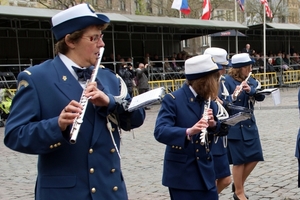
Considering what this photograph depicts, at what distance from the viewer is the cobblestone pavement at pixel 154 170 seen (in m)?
6.21

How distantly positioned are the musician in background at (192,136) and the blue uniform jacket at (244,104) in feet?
5.99

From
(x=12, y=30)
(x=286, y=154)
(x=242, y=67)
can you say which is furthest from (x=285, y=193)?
(x=12, y=30)

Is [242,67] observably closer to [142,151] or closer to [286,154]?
[286,154]

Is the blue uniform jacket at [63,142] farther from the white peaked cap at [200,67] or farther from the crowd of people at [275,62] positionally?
the crowd of people at [275,62]

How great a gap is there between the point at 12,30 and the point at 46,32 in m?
1.89

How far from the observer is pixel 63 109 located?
237cm

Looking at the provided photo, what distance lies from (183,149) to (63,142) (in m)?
1.73

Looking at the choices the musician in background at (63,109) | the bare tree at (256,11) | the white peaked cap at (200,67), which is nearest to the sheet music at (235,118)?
the white peaked cap at (200,67)

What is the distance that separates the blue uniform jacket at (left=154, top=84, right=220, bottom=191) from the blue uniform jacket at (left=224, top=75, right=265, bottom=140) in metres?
1.87

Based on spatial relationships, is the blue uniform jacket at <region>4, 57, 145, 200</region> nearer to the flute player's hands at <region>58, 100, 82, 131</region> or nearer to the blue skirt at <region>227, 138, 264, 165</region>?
the flute player's hands at <region>58, 100, 82, 131</region>

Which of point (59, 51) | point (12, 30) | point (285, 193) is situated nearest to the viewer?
point (59, 51)

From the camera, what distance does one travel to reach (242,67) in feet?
19.8

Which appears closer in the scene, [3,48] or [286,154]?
[286,154]

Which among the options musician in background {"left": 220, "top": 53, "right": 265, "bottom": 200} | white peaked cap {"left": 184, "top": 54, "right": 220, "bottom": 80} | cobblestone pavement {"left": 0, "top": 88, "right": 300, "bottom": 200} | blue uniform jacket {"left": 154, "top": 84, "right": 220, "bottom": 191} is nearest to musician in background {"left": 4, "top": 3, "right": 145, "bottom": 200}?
blue uniform jacket {"left": 154, "top": 84, "right": 220, "bottom": 191}
